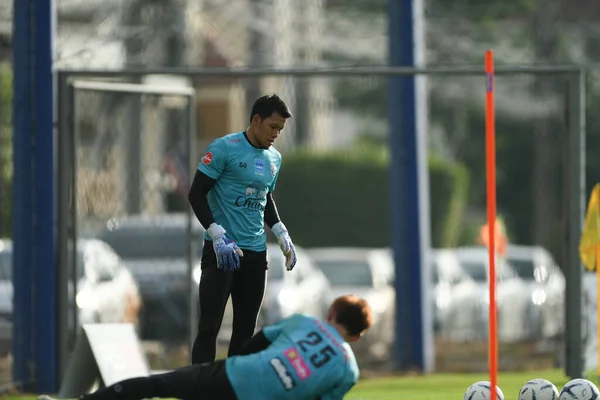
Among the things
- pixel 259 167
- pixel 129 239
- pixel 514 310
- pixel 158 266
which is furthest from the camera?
pixel 514 310

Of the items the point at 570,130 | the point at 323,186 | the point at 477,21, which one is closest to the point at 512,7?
the point at 477,21

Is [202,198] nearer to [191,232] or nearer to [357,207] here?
[191,232]

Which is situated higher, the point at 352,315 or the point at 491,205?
the point at 491,205

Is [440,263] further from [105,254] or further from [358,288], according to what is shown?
[105,254]

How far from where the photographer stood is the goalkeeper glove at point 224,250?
10078 mm

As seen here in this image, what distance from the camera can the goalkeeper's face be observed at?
10.1 meters

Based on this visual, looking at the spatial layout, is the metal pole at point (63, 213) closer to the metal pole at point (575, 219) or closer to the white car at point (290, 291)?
the metal pole at point (575, 219)

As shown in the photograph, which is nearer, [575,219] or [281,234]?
[281,234]

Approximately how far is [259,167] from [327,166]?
3515cm

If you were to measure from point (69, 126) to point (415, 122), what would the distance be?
5.19 meters

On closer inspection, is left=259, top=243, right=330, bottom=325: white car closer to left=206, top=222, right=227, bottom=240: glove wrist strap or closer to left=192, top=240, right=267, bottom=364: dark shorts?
left=192, top=240, right=267, bottom=364: dark shorts

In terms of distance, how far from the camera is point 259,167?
10.4 meters

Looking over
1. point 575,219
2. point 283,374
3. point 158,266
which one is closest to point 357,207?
point 158,266

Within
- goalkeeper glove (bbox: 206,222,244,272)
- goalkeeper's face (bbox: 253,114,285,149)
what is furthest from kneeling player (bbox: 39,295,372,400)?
goalkeeper's face (bbox: 253,114,285,149)
